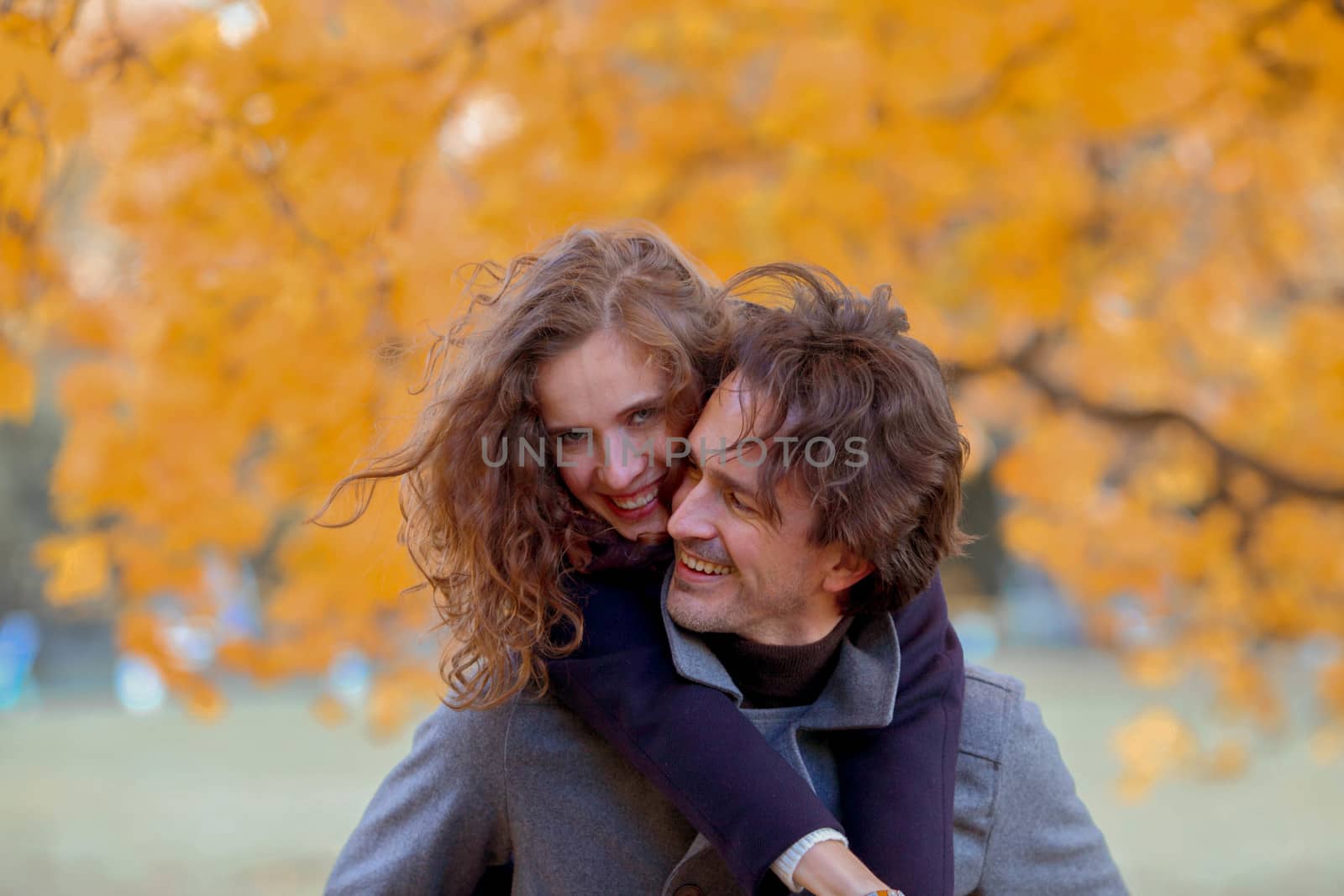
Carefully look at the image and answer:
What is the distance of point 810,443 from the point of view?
6.72 feet

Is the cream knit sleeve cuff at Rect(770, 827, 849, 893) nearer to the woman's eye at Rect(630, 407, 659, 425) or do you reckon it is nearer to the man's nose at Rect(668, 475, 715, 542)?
the man's nose at Rect(668, 475, 715, 542)

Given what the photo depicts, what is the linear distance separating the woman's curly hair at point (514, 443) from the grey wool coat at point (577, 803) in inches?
3.6

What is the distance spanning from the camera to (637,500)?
2.32 m

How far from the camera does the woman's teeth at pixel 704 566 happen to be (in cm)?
208

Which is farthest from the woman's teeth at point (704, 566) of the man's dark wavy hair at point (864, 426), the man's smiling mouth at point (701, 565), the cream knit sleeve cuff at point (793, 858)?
the cream knit sleeve cuff at point (793, 858)

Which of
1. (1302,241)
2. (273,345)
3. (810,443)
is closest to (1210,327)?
(1302,241)

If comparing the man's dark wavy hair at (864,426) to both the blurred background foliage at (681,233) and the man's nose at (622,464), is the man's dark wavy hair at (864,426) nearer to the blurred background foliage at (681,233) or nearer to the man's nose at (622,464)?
the man's nose at (622,464)

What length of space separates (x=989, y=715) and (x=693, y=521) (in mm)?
614

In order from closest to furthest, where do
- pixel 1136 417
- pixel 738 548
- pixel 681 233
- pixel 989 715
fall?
pixel 738 548, pixel 989 715, pixel 681 233, pixel 1136 417

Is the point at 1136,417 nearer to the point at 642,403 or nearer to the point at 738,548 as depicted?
the point at 642,403

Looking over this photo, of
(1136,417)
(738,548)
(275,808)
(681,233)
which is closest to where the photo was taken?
(738,548)

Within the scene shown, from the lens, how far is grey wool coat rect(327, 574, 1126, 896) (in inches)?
82.5

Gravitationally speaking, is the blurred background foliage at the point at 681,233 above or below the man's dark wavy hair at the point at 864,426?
above

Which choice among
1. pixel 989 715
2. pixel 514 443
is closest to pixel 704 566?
pixel 514 443
